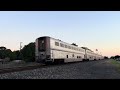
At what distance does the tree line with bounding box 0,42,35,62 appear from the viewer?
101 meters

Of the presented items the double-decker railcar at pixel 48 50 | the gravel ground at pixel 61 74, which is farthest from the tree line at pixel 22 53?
the gravel ground at pixel 61 74

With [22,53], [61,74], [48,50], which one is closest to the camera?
[61,74]

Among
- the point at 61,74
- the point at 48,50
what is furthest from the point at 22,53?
the point at 61,74

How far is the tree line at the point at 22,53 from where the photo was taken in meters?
101

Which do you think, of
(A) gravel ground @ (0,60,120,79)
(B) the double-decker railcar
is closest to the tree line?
(B) the double-decker railcar

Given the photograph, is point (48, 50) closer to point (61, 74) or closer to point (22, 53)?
point (61, 74)

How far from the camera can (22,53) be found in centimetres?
11131

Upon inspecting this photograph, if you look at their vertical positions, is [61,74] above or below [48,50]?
below

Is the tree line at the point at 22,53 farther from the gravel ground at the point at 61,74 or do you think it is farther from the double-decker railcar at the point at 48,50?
the gravel ground at the point at 61,74

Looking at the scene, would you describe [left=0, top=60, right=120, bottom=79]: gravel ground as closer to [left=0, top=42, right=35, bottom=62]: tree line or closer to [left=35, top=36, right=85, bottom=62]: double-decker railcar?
[left=35, top=36, right=85, bottom=62]: double-decker railcar
